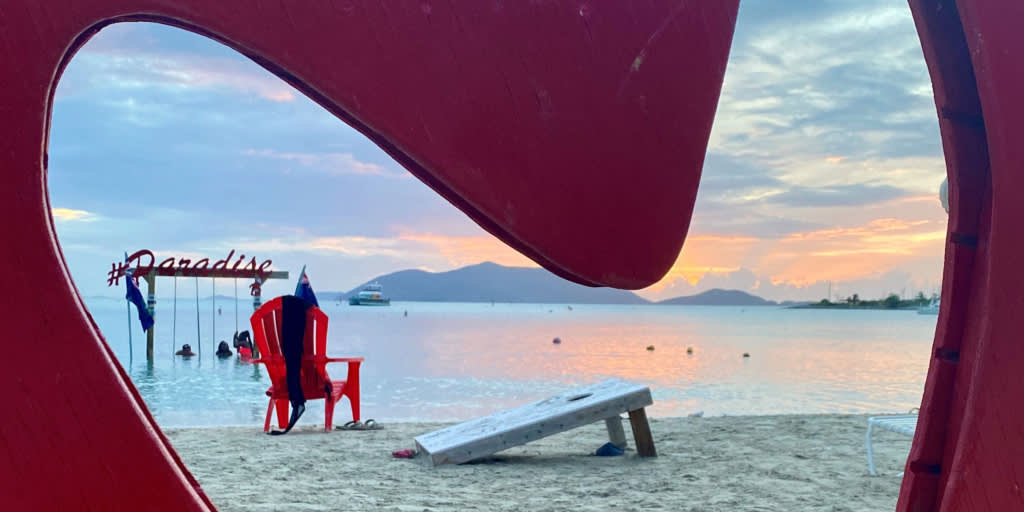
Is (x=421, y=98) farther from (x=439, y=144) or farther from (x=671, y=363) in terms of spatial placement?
(x=671, y=363)

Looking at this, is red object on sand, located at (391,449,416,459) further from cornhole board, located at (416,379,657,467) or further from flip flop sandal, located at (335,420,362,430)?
flip flop sandal, located at (335,420,362,430)

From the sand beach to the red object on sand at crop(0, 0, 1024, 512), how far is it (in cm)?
322

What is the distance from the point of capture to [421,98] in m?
1.67

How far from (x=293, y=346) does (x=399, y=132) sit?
6.10 meters

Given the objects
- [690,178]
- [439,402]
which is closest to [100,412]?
[690,178]

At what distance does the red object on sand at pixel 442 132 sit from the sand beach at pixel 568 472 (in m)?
3.22

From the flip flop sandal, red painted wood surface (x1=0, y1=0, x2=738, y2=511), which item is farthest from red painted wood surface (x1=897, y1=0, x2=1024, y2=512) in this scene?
the flip flop sandal

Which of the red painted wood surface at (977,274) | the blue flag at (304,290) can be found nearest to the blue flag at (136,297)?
the blue flag at (304,290)

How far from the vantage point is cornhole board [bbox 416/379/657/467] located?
5.82 m

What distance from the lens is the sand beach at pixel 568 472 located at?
4.93 metres

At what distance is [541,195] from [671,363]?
62.9ft

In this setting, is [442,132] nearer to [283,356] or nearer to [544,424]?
[544,424]

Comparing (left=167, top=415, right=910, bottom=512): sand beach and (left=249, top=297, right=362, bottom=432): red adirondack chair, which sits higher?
(left=249, top=297, right=362, bottom=432): red adirondack chair

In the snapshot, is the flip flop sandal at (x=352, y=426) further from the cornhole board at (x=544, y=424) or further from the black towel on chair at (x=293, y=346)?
the cornhole board at (x=544, y=424)
